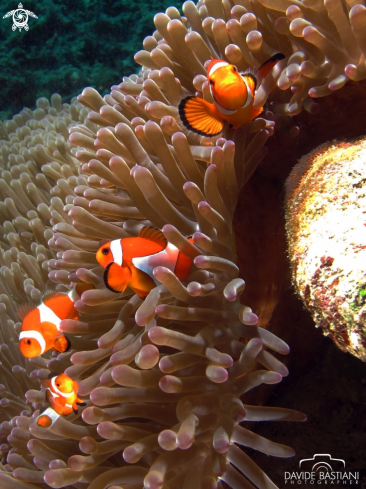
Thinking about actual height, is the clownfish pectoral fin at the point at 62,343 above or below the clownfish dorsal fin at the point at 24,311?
below

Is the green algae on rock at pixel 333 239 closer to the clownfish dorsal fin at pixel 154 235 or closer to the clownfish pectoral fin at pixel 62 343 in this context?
the clownfish dorsal fin at pixel 154 235

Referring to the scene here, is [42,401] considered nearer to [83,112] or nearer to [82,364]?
[82,364]

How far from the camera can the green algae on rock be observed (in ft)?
2.75

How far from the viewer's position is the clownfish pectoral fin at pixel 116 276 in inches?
42.3

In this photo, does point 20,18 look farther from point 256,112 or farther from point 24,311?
point 256,112

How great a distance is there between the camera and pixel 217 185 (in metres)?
1.22

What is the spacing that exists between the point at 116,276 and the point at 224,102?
2.05ft

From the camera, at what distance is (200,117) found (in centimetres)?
125

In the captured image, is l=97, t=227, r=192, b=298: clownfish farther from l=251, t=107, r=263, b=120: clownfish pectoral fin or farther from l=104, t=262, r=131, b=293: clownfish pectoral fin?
l=251, t=107, r=263, b=120: clownfish pectoral fin

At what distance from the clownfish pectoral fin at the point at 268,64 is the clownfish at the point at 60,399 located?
3.98 feet

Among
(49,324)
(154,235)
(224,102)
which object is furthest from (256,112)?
(49,324)

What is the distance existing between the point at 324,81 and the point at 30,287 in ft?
4.95

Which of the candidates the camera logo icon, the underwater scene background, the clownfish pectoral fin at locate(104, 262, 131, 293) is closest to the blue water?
the underwater scene background

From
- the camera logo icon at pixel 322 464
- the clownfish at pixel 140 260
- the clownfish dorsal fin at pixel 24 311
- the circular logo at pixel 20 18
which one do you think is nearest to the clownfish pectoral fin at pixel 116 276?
the clownfish at pixel 140 260
